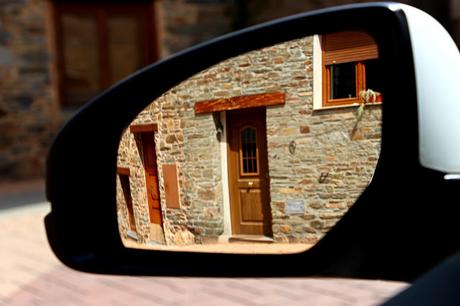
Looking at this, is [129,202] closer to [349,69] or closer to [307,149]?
[307,149]

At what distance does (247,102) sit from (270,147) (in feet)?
0.31

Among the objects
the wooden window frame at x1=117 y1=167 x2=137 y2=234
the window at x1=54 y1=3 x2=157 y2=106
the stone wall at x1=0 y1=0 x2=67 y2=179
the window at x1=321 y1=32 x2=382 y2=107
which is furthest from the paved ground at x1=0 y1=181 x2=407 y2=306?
the window at x1=54 y1=3 x2=157 y2=106

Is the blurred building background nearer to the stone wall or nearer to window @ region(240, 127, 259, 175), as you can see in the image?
the stone wall

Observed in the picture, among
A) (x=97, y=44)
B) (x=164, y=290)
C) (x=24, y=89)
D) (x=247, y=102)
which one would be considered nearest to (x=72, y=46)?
(x=97, y=44)

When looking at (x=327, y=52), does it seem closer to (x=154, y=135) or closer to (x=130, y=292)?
(x=154, y=135)

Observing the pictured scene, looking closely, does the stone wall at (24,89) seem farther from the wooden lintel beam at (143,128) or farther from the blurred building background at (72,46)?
the wooden lintel beam at (143,128)

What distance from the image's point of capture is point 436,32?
1075mm

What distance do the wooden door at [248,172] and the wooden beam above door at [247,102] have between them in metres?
0.01

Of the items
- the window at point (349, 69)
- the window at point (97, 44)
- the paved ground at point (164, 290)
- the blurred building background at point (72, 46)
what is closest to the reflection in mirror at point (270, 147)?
the window at point (349, 69)

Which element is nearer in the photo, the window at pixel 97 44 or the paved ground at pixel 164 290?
the paved ground at pixel 164 290

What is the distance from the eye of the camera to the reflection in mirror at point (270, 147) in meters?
1.03

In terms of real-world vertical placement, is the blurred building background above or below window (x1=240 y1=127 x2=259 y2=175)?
above

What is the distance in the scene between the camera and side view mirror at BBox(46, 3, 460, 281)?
1.01m

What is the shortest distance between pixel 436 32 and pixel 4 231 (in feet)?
15.9
